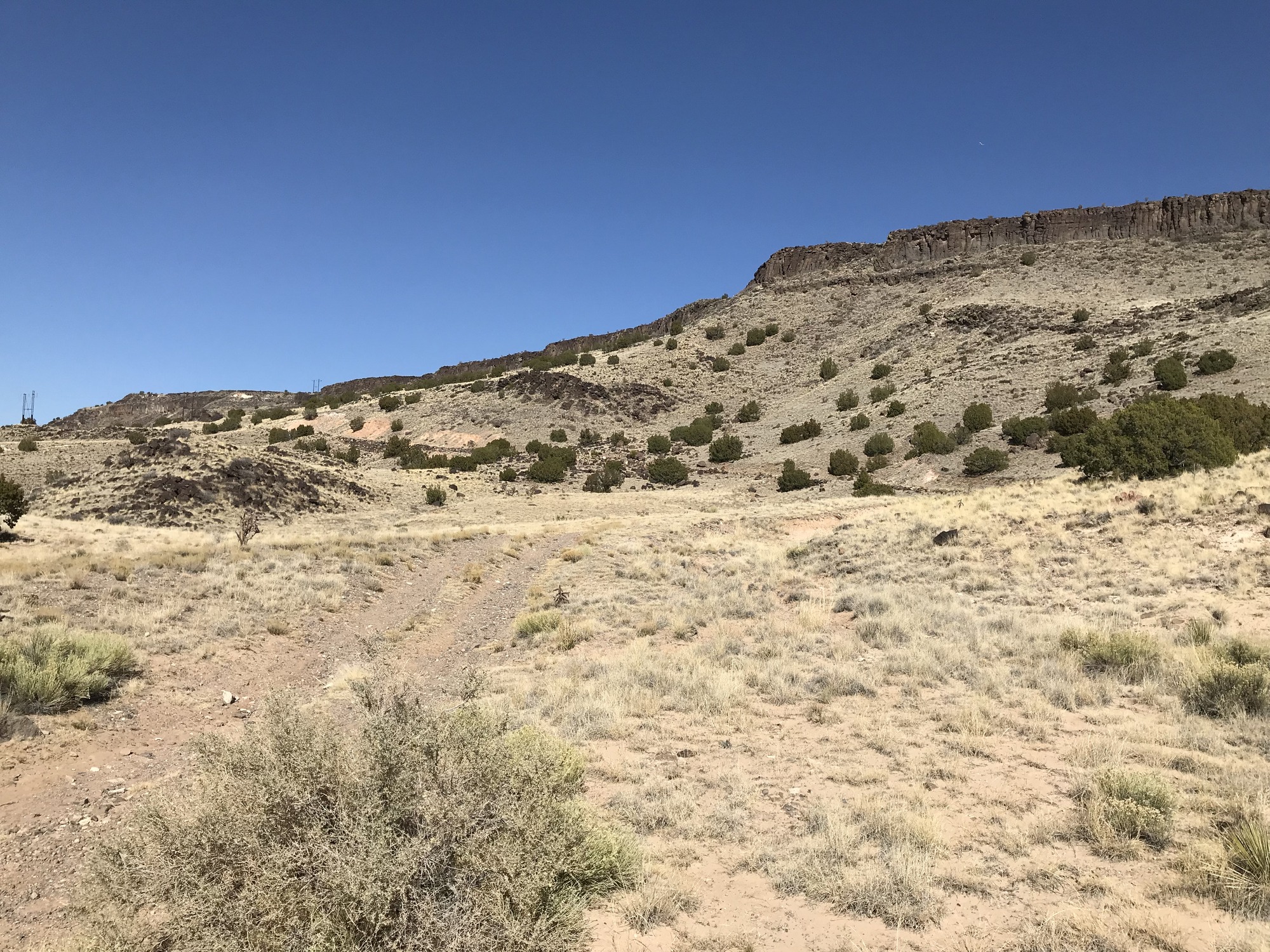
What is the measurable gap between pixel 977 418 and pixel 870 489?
1094 centimetres

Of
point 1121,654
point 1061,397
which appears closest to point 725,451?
point 1061,397

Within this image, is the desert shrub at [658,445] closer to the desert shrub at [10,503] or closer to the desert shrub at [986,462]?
the desert shrub at [986,462]

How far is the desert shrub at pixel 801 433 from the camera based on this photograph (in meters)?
45.0

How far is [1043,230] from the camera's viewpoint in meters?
70.1

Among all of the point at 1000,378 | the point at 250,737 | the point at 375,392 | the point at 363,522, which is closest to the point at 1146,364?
the point at 1000,378

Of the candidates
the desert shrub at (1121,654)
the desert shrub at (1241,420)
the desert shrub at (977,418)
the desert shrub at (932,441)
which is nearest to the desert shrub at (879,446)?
the desert shrub at (932,441)

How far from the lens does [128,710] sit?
8430 mm

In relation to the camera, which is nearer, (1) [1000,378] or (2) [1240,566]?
(2) [1240,566]

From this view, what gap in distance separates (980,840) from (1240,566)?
10489 mm

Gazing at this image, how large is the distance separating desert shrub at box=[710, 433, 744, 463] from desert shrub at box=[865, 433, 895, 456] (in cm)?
886

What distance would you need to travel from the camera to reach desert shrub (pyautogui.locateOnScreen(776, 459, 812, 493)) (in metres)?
35.4

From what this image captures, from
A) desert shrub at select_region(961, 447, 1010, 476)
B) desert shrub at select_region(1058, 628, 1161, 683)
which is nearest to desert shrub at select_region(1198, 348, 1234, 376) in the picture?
desert shrub at select_region(961, 447, 1010, 476)

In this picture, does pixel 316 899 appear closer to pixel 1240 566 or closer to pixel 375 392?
pixel 1240 566

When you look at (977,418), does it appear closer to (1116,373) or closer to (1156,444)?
(1116,373)
